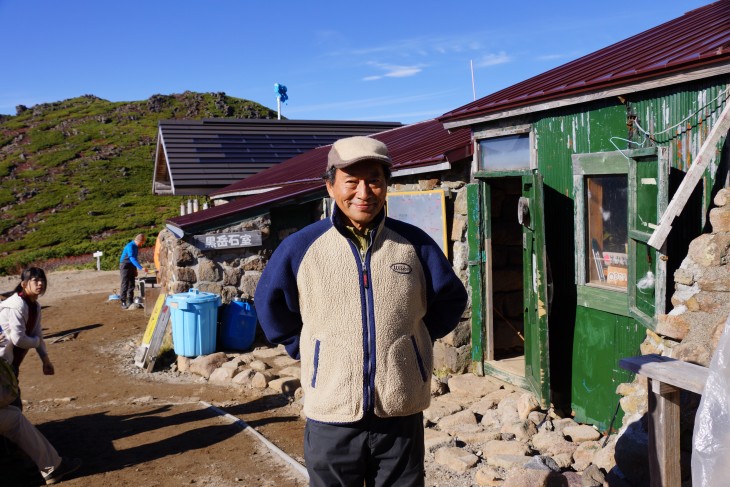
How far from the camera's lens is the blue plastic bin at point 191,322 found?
9.47 metres

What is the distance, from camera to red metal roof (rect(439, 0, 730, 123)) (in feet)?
15.7

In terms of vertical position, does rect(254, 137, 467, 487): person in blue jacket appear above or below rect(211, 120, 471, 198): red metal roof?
below

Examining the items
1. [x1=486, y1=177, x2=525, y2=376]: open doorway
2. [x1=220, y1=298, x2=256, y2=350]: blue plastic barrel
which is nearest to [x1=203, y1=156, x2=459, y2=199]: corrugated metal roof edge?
[x1=486, y1=177, x2=525, y2=376]: open doorway

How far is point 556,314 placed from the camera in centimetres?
653

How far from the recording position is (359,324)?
277cm

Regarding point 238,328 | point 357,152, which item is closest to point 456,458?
point 357,152

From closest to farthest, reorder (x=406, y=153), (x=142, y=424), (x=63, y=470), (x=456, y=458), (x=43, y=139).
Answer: (x=456, y=458), (x=63, y=470), (x=142, y=424), (x=406, y=153), (x=43, y=139)

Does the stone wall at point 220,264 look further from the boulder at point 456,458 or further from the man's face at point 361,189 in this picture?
the man's face at point 361,189

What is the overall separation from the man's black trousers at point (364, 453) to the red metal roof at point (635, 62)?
328 centimetres

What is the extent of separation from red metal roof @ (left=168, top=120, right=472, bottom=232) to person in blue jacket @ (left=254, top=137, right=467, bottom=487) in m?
4.69

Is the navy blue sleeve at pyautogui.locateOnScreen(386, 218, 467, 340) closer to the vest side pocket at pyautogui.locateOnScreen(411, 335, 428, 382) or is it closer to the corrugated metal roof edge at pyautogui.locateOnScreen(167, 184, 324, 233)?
the vest side pocket at pyautogui.locateOnScreen(411, 335, 428, 382)

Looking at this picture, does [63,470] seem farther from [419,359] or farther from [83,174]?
[83,174]

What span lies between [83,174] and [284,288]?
2311 inches

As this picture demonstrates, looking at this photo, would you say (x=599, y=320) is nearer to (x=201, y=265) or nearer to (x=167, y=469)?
(x=167, y=469)
